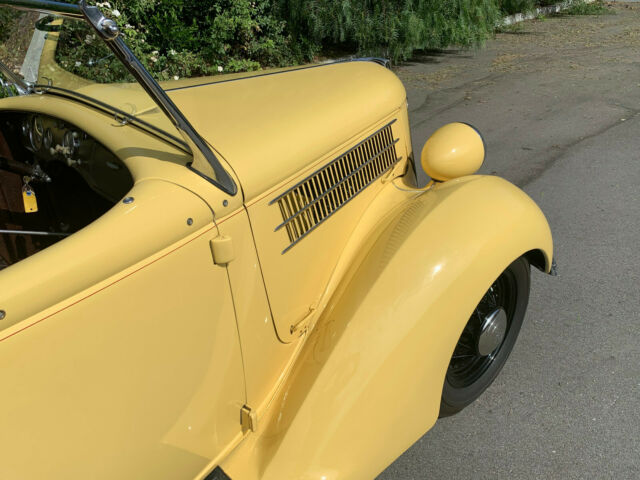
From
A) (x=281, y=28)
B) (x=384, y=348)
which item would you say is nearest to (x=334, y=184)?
(x=384, y=348)

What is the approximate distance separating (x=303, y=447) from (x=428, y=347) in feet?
1.69

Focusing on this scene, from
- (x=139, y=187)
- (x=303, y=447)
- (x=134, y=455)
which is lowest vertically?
(x=303, y=447)

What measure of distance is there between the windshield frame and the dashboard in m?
0.14

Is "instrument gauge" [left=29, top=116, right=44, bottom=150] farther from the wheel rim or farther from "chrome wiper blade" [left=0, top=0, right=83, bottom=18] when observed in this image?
the wheel rim

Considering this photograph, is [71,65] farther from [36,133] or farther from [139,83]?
[139,83]

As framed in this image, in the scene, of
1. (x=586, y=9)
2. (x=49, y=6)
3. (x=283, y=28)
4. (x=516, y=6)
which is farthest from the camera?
(x=586, y=9)

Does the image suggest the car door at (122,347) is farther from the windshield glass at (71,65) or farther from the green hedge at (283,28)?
the green hedge at (283,28)

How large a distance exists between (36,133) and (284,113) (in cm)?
91

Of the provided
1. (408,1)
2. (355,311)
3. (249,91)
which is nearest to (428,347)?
(355,311)

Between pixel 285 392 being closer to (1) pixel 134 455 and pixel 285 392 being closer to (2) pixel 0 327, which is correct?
(1) pixel 134 455

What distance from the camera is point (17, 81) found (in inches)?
90.3

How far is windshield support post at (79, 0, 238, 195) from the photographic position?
1.23 meters

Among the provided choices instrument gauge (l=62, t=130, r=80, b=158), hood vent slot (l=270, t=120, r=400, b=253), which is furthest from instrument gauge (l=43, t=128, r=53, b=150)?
hood vent slot (l=270, t=120, r=400, b=253)

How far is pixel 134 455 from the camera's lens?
55.9 inches
